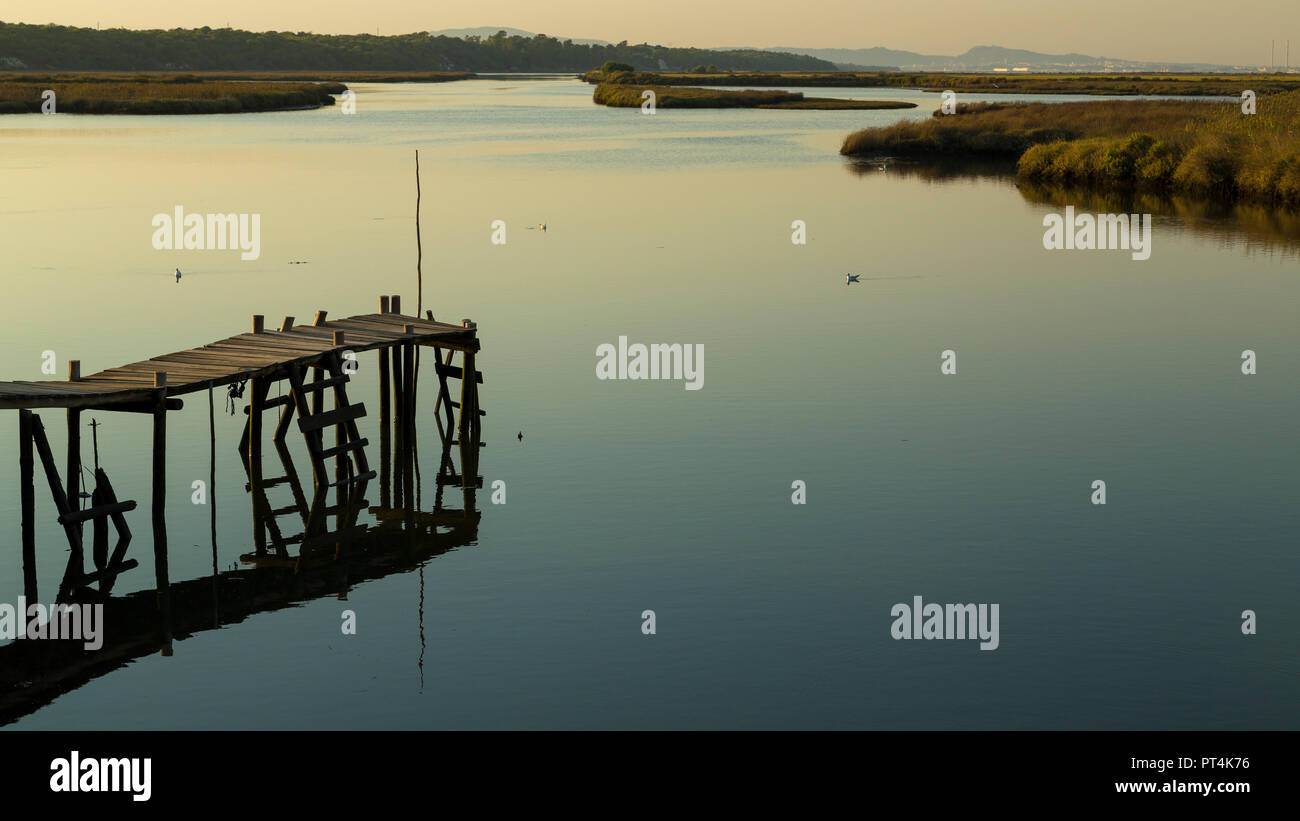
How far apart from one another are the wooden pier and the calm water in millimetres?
481

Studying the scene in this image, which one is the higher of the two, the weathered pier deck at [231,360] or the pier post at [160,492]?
the weathered pier deck at [231,360]

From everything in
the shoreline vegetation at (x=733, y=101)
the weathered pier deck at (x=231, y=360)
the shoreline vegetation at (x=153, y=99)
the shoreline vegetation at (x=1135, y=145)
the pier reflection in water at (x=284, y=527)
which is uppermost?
the shoreline vegetation at (x=733, y=101)

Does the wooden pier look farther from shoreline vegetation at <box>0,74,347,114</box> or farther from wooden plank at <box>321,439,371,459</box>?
shoreline vegetation at <box>0,74,347,114</box>

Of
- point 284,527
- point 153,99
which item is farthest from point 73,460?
point 153,99

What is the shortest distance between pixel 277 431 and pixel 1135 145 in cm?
5364

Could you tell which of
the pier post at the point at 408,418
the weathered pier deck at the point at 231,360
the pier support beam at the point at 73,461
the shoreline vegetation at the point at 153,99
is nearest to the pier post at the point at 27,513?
the weathered pier deck at the point at 231,360

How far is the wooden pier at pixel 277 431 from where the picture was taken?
1952cm

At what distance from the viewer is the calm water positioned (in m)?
16.7

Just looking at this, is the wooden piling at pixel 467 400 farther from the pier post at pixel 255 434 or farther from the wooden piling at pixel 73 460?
the wooden piling at pixel 73 460

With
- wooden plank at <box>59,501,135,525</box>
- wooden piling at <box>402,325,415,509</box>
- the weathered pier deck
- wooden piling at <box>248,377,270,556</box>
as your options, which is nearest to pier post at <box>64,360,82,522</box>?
the weathered pier deck

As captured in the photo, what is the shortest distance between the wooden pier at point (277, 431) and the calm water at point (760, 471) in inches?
18.9

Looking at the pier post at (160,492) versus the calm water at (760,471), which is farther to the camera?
the pier post at (160,492)

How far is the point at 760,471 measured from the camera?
965 inches
